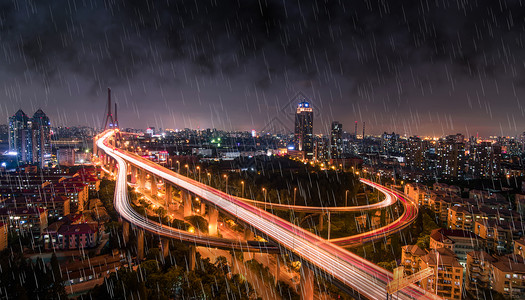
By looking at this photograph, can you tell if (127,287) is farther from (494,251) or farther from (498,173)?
(498,173)

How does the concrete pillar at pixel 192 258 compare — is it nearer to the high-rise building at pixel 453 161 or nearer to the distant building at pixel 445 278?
the distant building at pixel 445 278

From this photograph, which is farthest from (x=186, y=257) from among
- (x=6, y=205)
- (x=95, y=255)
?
(x=6, y=205)

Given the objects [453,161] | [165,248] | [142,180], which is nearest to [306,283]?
[165,248]

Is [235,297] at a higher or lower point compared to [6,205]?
lower

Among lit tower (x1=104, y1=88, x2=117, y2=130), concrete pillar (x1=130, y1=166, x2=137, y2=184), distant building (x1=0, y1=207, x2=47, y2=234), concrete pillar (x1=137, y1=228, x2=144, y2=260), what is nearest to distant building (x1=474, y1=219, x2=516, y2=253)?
concrete pillar (x1=137, y1=228, x2=144, y2=260)

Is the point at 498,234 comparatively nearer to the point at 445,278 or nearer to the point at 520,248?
the point at 520,248
